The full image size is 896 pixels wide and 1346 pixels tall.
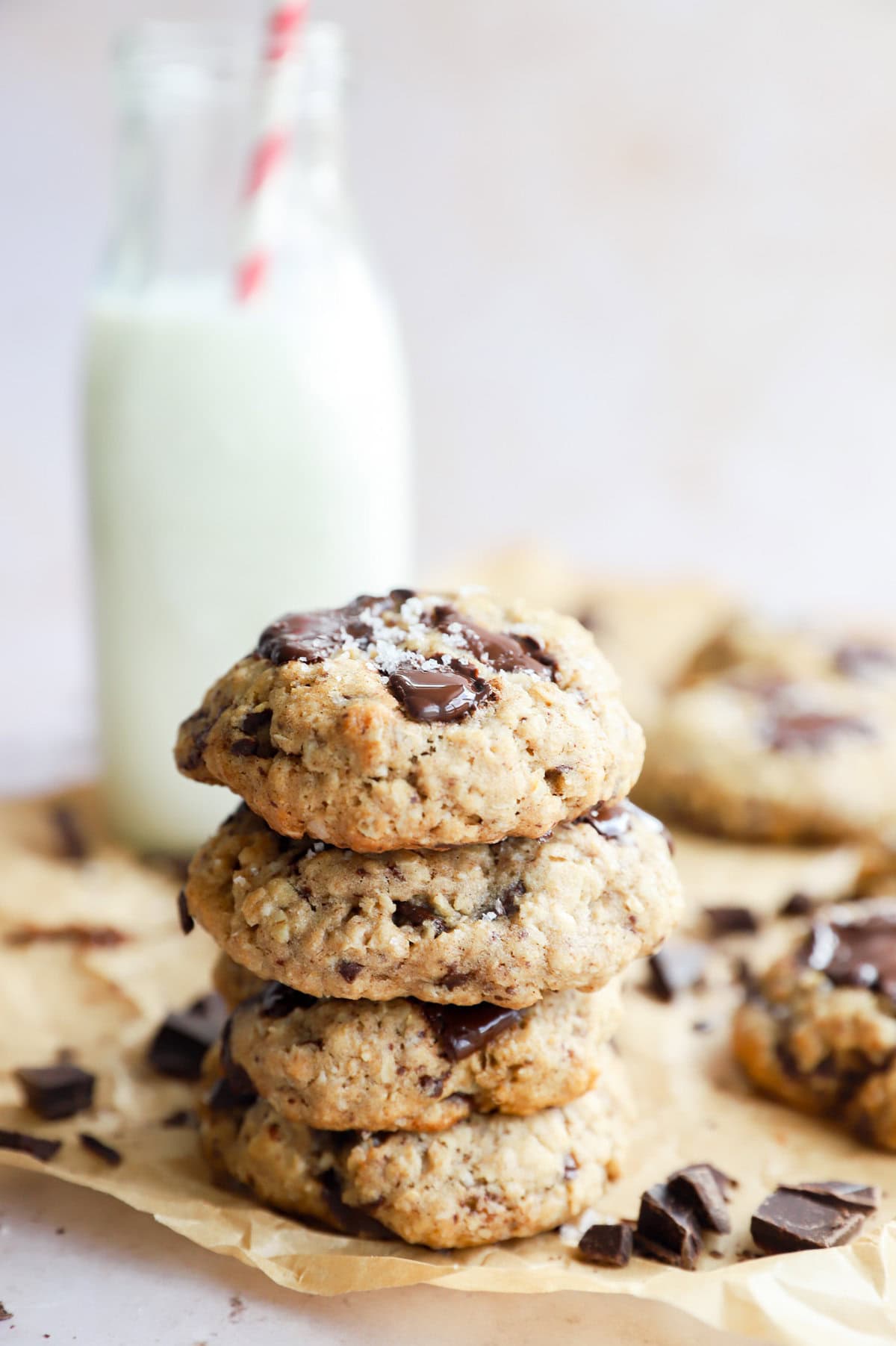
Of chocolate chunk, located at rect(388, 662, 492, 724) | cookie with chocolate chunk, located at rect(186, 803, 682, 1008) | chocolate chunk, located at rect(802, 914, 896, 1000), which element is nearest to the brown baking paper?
chocolate chunk, located at rect(802, 914, 896, 1000)

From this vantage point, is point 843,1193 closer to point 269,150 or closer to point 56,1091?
point 56,1091

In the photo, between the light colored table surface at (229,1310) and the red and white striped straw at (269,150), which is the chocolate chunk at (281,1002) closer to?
the light colored table surface at (229,1310)

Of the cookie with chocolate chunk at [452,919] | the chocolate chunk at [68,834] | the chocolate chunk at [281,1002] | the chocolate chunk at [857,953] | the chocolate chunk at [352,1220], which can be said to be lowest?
the chocolate chunk at [68,834]

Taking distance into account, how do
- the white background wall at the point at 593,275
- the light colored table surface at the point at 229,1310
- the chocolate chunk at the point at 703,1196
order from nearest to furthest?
1. the light colored table surface at the point at 229,1310
2. the chocolate chunk at the point at 703,1196
3. the white background wall at the point at 593,275

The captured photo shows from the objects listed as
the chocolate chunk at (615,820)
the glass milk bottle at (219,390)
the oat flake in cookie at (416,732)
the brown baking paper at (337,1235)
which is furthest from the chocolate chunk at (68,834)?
the chocolate chunk at (615,820)

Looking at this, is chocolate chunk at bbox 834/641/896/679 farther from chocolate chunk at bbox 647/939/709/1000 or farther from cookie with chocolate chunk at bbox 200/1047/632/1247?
cookie with chocolate chunk at bbox 200/1047/632/1247

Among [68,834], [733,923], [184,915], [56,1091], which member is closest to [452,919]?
[184,915]

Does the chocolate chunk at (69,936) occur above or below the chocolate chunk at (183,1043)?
below
